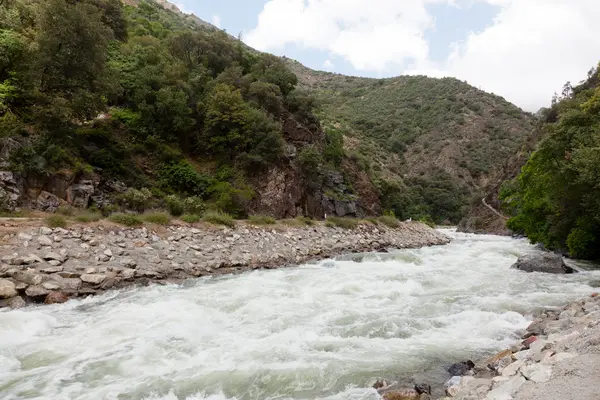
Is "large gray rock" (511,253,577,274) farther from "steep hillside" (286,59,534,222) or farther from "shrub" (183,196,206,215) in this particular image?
"steep hillside" (286,59,534,222)

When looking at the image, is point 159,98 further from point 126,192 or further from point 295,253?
point 295,253

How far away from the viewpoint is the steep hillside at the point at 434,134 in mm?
72688

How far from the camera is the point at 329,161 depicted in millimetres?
35781

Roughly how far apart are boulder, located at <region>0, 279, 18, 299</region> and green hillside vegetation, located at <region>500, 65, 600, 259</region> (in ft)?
60.7

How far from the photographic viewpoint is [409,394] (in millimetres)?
5027

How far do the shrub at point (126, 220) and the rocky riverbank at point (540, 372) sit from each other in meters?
11.7

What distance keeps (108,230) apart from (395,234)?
1868 centimetres

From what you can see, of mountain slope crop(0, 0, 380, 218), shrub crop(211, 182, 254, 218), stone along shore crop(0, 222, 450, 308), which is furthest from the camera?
shrub crop(211, 182, 254, 218)

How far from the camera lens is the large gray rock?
1438cm

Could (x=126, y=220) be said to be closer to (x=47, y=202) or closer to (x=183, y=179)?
(x=47, y=202)

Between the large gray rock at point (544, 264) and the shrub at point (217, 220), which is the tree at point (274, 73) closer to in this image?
the shrub at point (217, 220)

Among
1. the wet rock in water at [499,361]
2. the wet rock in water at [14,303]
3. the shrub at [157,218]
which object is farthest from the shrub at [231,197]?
the wet rock in water at [499,361]

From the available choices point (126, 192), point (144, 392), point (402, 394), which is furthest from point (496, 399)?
point (126, 192)

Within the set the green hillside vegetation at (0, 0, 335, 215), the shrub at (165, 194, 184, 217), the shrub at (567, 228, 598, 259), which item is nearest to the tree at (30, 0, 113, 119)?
Answer: the green hillside vegetation at (0, 0, 335, 215)
